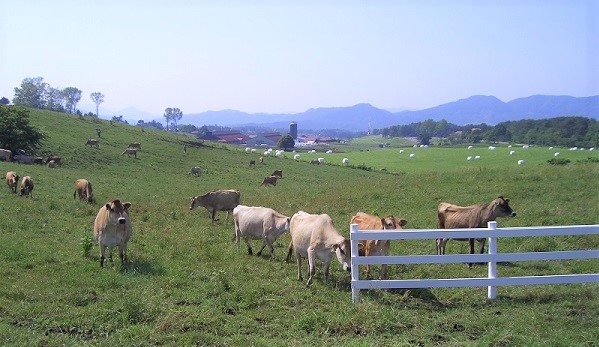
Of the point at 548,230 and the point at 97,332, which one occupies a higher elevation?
the point at 548,230

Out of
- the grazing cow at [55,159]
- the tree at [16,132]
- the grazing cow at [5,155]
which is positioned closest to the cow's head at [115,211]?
the grazing cow at [5,155]

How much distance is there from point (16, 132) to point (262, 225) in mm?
36900

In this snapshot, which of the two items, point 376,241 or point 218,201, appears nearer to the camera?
point 376,241

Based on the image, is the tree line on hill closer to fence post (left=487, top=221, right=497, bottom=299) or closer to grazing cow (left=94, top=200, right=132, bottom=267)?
fence post (left=487, top=221, right=497, bottom=299)

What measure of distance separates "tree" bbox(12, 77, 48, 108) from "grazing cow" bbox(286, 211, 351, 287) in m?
130

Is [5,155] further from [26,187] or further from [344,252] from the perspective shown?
[344,252]

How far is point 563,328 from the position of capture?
846 cm

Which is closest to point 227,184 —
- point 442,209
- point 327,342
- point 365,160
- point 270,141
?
point 442,209

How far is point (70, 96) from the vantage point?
165625 millimetres

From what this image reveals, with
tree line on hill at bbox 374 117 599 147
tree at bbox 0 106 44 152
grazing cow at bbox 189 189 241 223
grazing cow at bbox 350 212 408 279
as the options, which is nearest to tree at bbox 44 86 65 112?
tree at bbox 0 106 44 152

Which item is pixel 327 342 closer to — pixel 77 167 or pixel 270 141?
pixel 77 167

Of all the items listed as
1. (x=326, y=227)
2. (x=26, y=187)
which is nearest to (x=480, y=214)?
(x=326, y=227)

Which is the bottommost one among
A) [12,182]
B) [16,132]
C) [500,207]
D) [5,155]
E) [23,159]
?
[12,182]

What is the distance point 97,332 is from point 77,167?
37863 millimetres
